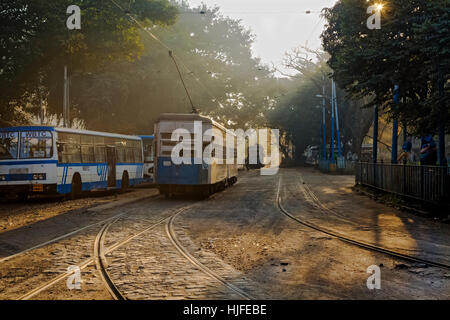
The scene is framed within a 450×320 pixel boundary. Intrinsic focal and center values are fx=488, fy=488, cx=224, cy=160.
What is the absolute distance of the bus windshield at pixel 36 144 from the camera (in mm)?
18031

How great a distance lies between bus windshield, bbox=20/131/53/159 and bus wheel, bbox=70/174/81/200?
2.14 meters

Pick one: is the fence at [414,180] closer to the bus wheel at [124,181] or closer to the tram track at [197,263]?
the tram track at [197,263]

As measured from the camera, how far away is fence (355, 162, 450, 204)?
13.3m

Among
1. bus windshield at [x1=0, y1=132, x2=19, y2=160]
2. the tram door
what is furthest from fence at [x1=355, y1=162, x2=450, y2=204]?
bus windshield at [x1=0, y1=132, x2=19, y2=160]

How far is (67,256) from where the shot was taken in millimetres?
8297

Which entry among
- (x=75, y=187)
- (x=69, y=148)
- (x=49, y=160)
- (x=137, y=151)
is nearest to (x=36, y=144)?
(x=49, y=160)

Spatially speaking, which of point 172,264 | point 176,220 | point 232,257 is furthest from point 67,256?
point 176,220

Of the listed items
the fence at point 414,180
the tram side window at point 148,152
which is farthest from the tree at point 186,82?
the fence at point 414,180

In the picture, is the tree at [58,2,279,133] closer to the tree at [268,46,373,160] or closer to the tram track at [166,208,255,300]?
the tree at [268,46,373,160]

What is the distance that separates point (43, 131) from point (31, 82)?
25.3ft

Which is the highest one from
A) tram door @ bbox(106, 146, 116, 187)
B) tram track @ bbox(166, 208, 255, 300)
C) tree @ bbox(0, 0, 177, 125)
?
tree @ bbox(0, 0, 177, 125)

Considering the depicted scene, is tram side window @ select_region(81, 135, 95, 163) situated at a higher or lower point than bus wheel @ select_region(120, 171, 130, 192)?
higher

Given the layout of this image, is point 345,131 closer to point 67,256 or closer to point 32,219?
point 32,219

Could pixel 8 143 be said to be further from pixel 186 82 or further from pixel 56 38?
pixel 186 82
